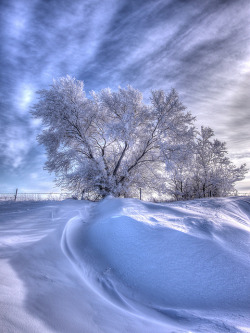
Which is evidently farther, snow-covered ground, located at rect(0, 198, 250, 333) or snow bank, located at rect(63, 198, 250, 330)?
snow bank, located at rect(63, 198, 250, 330)

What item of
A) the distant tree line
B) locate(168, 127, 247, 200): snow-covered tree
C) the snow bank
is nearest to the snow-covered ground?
the snow bank

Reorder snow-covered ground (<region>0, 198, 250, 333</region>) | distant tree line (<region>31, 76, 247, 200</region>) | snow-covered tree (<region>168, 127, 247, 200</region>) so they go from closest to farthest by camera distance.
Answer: snow-covered ground (<region>0, 198, 250, 333</region>) → distant tree line (<region>31, 76, 247, 200</region>) → snow-covered tree (<region>168, 127, 247, 200</region>)

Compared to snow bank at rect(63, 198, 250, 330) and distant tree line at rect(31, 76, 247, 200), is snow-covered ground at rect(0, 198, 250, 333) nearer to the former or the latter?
snow bank at rect(63, 198, 250, 330)

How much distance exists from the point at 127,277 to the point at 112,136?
9375 mm

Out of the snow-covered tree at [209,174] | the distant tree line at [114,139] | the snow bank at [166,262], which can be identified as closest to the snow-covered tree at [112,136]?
the distant tree line at [114,139]

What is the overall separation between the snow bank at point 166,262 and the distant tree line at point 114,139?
7339 millimetres

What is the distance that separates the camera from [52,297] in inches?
49.7

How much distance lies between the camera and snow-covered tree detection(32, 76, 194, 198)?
1057 cm

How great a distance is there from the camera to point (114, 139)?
447 inches

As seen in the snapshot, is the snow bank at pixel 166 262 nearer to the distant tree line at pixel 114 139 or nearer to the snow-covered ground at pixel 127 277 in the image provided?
the snow-covered ground at pixel 127 277

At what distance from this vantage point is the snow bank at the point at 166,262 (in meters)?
1.61

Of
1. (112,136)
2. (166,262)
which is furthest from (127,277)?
(112,136)

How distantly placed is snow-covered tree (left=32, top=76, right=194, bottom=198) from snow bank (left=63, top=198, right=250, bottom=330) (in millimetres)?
7564

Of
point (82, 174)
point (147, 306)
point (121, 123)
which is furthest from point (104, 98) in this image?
point (147, 306)
